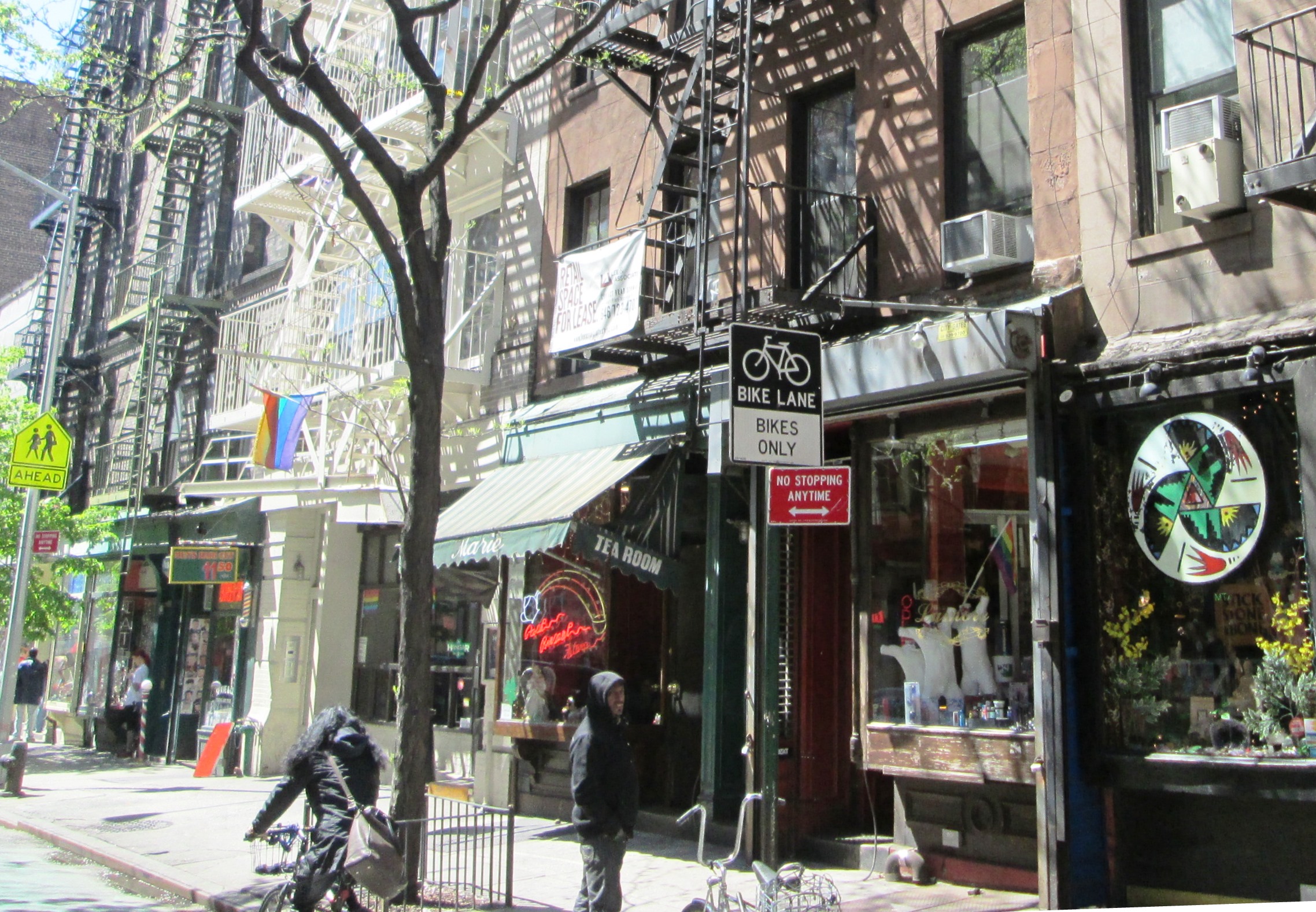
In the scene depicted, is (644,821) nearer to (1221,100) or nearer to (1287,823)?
(1287,823)

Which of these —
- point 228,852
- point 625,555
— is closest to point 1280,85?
point 625,555

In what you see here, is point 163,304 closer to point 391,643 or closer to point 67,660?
point 67,660

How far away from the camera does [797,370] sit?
29.4 feet

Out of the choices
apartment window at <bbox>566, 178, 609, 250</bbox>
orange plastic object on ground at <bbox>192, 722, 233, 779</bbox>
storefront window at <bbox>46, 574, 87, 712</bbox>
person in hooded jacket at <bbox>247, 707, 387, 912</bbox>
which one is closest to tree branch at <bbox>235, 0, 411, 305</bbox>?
person in hooded jacket at <bbox>247, 707, 387, 912</bbox>

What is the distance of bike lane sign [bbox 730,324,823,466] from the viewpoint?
8.53 metres

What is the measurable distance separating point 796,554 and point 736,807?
2.47 metres

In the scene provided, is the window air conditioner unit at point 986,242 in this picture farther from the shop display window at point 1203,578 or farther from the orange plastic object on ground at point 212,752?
the orange plastic object on ground at point 212,752

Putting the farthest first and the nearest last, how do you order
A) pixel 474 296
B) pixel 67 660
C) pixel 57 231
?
pixel 57 231 < pixel 67 660 < pixel 474 296

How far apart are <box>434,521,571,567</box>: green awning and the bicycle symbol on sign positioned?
8.91 ft

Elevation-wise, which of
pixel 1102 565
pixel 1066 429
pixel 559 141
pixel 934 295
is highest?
pixel 559 141

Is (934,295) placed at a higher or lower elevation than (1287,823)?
higher

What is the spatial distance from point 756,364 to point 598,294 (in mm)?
3786

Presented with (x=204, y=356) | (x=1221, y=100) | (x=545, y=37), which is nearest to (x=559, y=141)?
(x=545, y=37)

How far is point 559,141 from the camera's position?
48.1 feet
